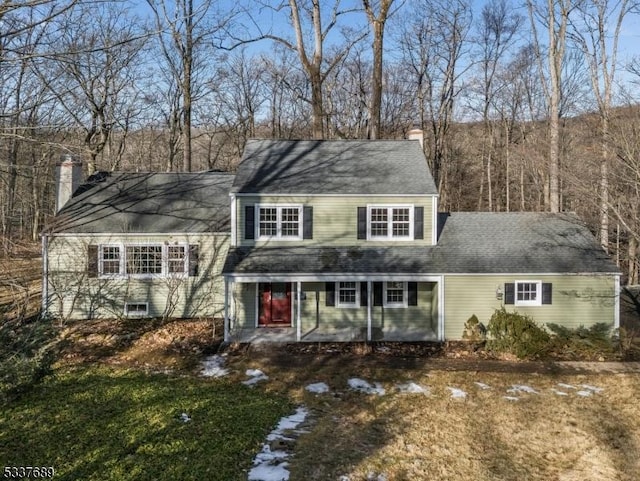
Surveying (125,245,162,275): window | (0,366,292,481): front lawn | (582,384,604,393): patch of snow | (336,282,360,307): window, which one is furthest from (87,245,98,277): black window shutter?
(582,384,604,393): patch of snow

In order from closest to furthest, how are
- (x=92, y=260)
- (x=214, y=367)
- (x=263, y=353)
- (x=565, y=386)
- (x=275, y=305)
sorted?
(x=565, y=386) → (x=214, y=367) → (x=263, y=353) → (x=275, y=305) → (x=92, y=260)

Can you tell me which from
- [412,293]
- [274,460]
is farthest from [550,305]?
[274,460]

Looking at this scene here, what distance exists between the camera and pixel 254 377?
11492mm

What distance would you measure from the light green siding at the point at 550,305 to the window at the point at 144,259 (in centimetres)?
1021

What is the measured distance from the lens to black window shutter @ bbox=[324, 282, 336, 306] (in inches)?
612

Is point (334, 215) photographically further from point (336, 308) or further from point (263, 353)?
point (263, 353)

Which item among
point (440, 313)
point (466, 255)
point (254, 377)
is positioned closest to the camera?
point (254, 377)

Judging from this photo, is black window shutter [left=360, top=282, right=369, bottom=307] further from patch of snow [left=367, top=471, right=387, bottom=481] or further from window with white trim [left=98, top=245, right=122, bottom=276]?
patch of snow [left=367, top=471, right=387, bottom=481]

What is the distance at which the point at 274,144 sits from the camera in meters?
18.5

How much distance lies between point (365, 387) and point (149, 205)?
38.6 ft

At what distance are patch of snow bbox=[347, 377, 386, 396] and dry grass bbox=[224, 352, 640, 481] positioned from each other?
18 cm

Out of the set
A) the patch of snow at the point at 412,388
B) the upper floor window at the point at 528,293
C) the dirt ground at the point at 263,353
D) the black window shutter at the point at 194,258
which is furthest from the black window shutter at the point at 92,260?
the upper floor window at the point at 528,293

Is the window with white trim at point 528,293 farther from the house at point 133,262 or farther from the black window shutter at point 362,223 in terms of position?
the house at point 133,262

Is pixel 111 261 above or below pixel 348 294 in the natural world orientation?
above
